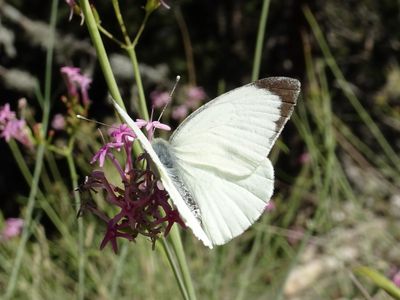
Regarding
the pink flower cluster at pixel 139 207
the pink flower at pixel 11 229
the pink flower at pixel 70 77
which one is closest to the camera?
the pink flower cluster at pixel 139 207

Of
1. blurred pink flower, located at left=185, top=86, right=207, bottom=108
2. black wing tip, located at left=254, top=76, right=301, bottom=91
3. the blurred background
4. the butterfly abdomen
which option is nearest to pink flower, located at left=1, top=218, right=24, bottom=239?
the blurred background

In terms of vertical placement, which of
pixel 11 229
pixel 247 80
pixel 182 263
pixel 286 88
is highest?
pixel 286 88

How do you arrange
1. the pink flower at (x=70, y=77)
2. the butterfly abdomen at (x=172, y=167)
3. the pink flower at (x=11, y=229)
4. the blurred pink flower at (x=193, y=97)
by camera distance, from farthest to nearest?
the blurred pink flower at (x=193, y=97) → the pink flower at (x=11, y=229) → the pink flower at (x=70, y=77) → the butterfly abdomen at (x=172, y=167)

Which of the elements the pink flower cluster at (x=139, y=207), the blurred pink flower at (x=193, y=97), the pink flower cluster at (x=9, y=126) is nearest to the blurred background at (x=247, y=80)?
the blurred pink flower at (x=193, y=97)

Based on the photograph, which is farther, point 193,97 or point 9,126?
point 193,97

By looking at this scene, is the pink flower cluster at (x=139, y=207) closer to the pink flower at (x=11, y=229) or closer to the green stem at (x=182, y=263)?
the green stem at (x=182, y=263)

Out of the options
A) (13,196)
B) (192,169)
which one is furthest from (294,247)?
(192,169)

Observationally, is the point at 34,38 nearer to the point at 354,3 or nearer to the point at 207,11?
the point at 207,11

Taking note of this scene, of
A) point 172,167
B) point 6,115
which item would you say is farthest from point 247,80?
point 172,167

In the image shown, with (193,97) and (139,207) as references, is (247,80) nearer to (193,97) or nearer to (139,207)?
(193,97)
